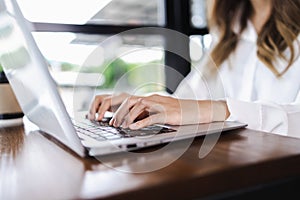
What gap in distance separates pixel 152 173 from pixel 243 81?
3.32 ft

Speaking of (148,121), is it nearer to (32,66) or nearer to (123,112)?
(123,112)

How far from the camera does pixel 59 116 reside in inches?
16.9

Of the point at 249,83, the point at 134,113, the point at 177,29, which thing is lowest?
the point at 249,83

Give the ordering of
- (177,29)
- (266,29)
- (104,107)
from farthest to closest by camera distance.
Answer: (177,29)
(266,29)
(104,107)

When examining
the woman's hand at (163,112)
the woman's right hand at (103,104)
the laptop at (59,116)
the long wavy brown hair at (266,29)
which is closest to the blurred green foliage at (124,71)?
the long wavy brown hair at (266,29)

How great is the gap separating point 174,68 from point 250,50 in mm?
554

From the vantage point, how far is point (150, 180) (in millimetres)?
343

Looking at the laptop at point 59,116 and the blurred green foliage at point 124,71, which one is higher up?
the laptop at point 59,116

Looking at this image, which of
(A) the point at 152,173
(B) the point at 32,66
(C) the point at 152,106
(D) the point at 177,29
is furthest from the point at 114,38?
(A) the point at 152,173

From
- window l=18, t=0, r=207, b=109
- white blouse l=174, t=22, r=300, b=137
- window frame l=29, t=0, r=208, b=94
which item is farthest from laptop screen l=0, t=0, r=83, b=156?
window frame l=29, t=0, r=208, b=94

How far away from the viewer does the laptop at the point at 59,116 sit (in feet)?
1.34

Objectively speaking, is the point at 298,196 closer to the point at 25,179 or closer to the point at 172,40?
the point at 25,179

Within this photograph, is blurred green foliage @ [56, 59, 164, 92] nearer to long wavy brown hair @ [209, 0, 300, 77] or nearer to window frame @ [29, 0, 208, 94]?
window frame @ [29, 0, 208, 94]

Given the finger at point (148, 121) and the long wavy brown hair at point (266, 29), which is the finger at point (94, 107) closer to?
the finger at point (148, 121)
